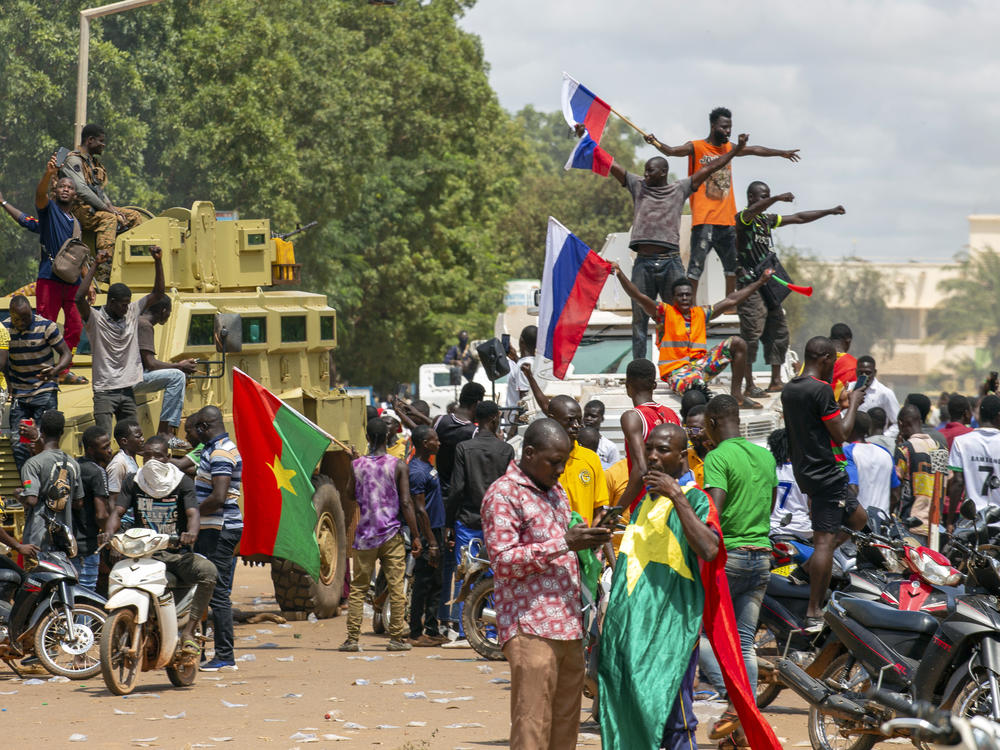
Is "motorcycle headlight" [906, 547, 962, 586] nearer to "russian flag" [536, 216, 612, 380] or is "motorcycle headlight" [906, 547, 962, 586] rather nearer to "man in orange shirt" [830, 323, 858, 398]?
"man in orange shirt" [830, 323, 858, 398]

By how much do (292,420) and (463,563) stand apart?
5.43 ft

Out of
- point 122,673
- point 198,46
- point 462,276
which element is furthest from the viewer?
point 462,276

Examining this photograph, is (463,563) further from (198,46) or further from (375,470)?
(198,46)

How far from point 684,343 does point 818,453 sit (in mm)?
4176

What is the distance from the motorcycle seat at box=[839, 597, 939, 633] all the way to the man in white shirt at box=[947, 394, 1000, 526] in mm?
3617

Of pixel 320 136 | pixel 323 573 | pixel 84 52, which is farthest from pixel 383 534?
pixel 320 136

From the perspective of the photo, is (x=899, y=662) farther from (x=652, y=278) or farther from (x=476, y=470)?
(x=652, y=278)

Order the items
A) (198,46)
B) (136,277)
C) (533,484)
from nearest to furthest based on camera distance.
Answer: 1. (533,484)
2. (136,277)
3. (198,46)

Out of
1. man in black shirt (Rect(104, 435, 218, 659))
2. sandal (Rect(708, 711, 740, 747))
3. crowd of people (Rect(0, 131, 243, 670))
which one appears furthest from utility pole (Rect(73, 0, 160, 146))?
sandal (Rect(708, 711, 740, 747))

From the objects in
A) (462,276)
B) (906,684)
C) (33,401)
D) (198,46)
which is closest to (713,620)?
(906,684)

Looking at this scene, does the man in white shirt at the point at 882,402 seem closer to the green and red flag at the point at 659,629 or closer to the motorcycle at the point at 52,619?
the motorcycle at the point at 52,619

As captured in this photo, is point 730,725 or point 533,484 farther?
point 730,725

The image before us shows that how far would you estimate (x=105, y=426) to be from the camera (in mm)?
12562

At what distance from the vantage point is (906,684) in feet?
26.7
